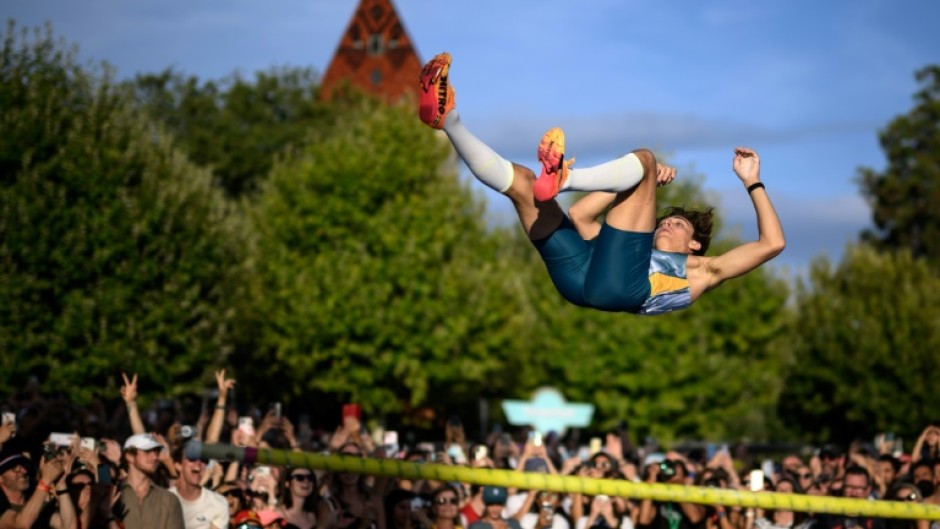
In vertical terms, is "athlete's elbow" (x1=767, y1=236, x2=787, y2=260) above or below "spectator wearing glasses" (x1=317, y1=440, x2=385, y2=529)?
above

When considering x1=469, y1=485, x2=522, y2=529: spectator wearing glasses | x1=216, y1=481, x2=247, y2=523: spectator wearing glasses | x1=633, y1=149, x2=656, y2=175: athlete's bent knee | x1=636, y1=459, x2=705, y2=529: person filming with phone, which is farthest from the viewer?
x1=636, y1=459, x2=705, y2=529: person filming with phone

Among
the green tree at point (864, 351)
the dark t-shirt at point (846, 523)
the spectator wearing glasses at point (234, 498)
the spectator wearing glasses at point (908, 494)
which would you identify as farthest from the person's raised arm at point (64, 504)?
the green tree at point (864, 351)

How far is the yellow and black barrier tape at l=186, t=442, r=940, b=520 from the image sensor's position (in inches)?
369

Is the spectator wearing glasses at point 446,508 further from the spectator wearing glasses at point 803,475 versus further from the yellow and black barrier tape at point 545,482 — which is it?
the spectator wearing glasses at point 803,475

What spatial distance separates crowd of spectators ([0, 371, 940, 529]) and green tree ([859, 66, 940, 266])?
57.2m

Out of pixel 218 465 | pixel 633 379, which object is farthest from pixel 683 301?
pixel 633 379

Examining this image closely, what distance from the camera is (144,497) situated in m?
11.4

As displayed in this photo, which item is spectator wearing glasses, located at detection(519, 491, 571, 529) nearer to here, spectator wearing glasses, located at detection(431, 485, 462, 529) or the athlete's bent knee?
spectator wearing glasses, located at detection(431, 485, 462, 529)

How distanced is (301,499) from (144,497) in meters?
1.47

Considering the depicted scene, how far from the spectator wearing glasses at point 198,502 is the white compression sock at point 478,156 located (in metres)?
4.06

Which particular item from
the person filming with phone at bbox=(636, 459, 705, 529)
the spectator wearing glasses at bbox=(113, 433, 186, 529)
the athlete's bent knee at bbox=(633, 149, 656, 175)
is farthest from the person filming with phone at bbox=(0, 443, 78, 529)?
the person filming with phone at bbox=(636, 459, 705, 529)

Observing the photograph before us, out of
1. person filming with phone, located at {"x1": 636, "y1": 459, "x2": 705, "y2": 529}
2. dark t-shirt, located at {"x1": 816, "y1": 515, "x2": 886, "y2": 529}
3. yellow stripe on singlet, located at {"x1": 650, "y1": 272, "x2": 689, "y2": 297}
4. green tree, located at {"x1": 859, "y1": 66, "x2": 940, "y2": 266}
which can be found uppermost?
green tree, located at {"x1": 859, "y1": 66, "x2": 940, "y2": 266}

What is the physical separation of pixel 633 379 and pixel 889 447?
3381 centimetres

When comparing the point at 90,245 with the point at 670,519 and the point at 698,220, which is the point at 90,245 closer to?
the point at 670,519
